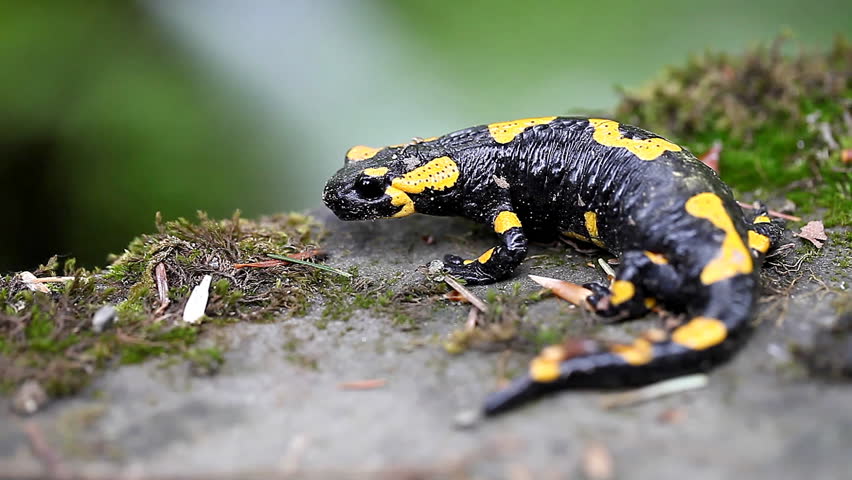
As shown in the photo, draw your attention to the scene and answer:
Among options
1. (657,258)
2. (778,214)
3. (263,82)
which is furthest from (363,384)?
(263,82)

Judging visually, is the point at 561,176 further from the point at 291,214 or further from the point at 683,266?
the point at 291,214

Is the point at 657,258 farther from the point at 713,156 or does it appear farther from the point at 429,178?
the point at 713,156

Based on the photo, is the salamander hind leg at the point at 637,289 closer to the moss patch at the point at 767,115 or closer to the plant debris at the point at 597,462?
the plant debris at the point at 597,462

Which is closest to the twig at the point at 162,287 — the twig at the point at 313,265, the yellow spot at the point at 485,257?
the twig at the point at 313,265

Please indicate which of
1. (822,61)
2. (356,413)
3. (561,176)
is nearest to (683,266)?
(561,176)

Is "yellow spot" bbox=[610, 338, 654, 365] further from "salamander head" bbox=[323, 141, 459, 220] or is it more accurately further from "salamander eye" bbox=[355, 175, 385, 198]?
"salamander eye" bbox=[355, 175, 385, 198]

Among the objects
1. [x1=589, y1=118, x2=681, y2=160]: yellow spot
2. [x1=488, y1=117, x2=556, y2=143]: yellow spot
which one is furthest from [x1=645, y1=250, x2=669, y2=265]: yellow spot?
[x1=488, y1=117, x2=556, y2=143]: yellow spot

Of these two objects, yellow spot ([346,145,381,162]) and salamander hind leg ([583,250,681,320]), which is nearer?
salamander hind leg ([583,250,681,320])
